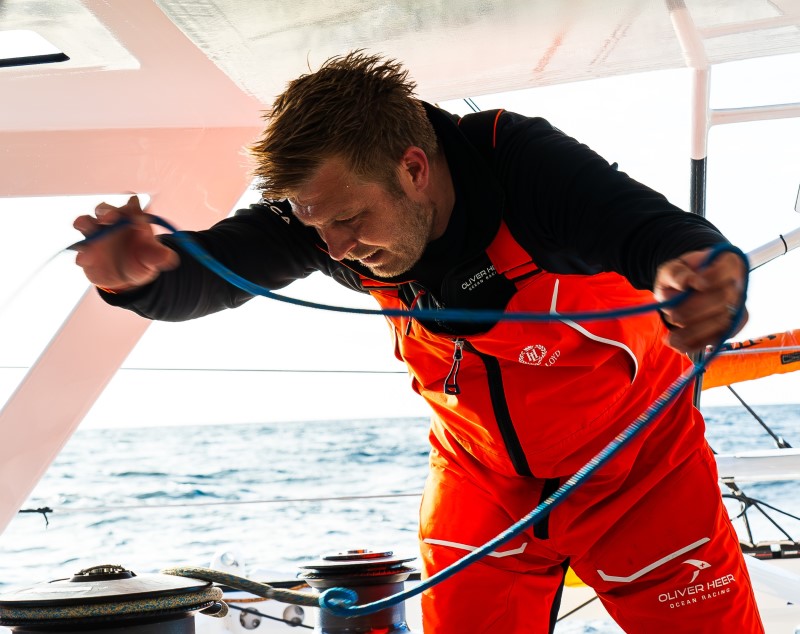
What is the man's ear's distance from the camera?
1518mm

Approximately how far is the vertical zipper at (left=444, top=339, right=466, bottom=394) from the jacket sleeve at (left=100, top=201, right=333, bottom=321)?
0.91 feet

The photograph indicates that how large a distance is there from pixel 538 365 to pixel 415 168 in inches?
15.2

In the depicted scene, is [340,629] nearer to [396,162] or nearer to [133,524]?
[396,162]

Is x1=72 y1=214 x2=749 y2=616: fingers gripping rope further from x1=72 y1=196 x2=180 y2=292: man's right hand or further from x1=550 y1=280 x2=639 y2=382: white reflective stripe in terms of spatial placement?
x1=550 y1=280 x2=639 y2=382: white reflective stripe

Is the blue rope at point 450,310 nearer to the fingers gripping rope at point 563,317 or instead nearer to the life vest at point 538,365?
the fingers gripping rope at point 563,317

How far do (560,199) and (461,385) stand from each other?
43 centimetres

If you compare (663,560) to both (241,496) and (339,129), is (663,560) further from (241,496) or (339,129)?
(241,496)

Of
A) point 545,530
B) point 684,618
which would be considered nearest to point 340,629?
point 545,530

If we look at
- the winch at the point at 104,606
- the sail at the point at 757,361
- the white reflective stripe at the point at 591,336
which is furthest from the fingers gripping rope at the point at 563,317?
the sail at the point at 757,361

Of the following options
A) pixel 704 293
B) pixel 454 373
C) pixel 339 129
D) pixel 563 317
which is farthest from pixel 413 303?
pixel 704 293

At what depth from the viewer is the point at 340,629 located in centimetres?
201

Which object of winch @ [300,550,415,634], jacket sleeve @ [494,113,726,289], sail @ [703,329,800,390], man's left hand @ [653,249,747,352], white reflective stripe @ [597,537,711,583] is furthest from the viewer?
sail @ [703,329,800,390]

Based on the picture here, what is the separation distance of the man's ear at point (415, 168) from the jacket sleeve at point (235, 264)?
22 centimetres

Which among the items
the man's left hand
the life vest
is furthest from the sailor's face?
the man's left hand
